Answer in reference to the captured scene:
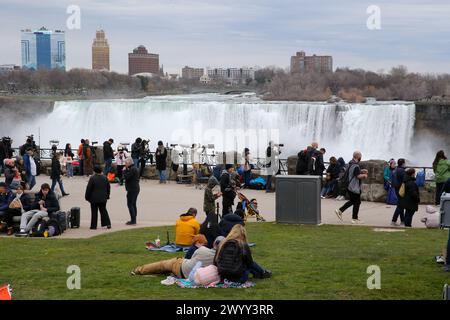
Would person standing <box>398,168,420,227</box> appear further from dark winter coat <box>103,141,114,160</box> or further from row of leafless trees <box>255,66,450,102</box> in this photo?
row of leafless trees <box>255,66,450,102</box>

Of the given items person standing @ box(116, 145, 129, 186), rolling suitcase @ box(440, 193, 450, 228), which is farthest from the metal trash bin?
person standing @ box(116, 145, 129, 186)

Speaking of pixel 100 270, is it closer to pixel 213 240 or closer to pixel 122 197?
pixel 213 240

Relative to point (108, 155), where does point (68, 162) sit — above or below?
below

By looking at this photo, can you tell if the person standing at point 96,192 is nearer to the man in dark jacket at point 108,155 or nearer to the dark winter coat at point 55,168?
the dark winter coat at point 55,168

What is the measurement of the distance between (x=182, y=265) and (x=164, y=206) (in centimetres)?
972

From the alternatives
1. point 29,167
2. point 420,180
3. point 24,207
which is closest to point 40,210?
point 24,207

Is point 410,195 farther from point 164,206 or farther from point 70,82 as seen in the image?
point 70,82

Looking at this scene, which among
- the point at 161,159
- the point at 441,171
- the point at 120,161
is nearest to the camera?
the point at 441,171

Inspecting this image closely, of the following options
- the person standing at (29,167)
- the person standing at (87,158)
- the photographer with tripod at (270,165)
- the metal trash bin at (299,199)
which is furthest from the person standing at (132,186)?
the person standing at (87,158)

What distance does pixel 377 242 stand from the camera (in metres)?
14.3

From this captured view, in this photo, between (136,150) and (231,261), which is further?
(136,150)

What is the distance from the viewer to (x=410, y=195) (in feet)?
53.4

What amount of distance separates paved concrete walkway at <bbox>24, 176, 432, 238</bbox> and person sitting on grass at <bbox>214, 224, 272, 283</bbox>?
5.82 meters

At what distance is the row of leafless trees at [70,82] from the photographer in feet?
405
